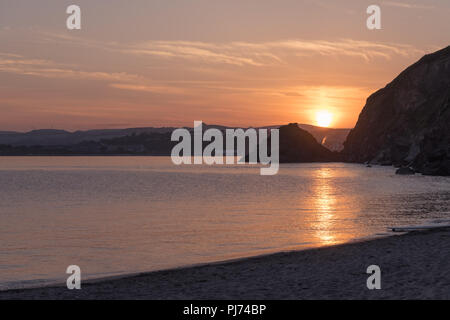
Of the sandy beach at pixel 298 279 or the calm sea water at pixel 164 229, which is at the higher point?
the sandy beach at pixel 298 279

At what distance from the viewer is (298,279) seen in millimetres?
18812

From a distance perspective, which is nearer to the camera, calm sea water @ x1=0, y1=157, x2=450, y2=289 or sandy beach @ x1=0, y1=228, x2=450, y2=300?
sandy beach @ x1=0, y1=228, x2=450, y2=300

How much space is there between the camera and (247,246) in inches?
1144

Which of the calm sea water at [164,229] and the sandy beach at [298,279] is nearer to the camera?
the sandy beach at [298,279]

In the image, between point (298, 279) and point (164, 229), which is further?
point (164, 229)

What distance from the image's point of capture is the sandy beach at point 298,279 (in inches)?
650

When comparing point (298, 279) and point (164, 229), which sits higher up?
point (298, 279)

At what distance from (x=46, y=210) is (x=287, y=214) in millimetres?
21403

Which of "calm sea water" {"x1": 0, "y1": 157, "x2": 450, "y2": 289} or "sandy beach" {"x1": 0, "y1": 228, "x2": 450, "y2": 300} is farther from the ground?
"sandy beach" {"x1": 0, "y1": 228, "x2": 450, "y2": 300}

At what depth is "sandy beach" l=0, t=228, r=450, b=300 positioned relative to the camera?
16500mm
